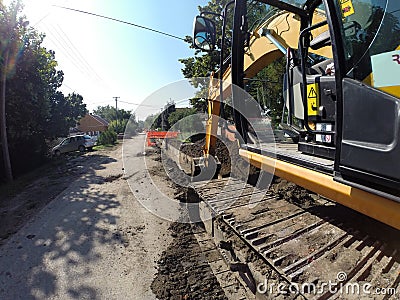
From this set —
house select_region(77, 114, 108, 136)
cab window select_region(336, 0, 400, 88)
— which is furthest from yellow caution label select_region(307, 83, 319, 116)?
house select_region(77, 114, 108, 136)

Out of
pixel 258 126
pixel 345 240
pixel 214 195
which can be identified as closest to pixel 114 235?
pixel 214 195

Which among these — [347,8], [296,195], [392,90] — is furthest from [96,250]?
[347,8]

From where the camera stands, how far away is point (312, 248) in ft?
6.37

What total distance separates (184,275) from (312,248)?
1.73 meters

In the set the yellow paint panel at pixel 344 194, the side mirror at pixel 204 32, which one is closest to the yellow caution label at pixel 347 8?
the yellow paint panel at pixel 344 194

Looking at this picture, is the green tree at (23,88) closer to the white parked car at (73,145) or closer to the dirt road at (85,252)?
the white parked car at (73,145)

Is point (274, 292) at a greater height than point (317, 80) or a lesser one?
lesser

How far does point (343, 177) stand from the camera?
1.52 metres

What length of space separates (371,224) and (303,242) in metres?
0.64

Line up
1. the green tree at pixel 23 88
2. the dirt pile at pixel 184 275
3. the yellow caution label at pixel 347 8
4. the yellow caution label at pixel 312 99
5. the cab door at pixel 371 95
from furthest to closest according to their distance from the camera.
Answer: the green tree at pixel 23 88 < the dirt pile at pixel 184 275 < the yellow caution label at pixel 312 99 < the yellow caution label at pixel 347 8 < the cab door at pixel 371 95

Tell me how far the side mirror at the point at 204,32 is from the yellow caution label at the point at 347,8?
6.10 ft

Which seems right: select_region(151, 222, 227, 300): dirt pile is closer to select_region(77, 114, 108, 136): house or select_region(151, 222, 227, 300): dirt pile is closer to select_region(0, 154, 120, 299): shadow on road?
select_region(0, 154, 120, 299): shadow on road

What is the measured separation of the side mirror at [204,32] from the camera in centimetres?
324

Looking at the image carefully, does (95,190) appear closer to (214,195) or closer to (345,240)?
(214,195)
